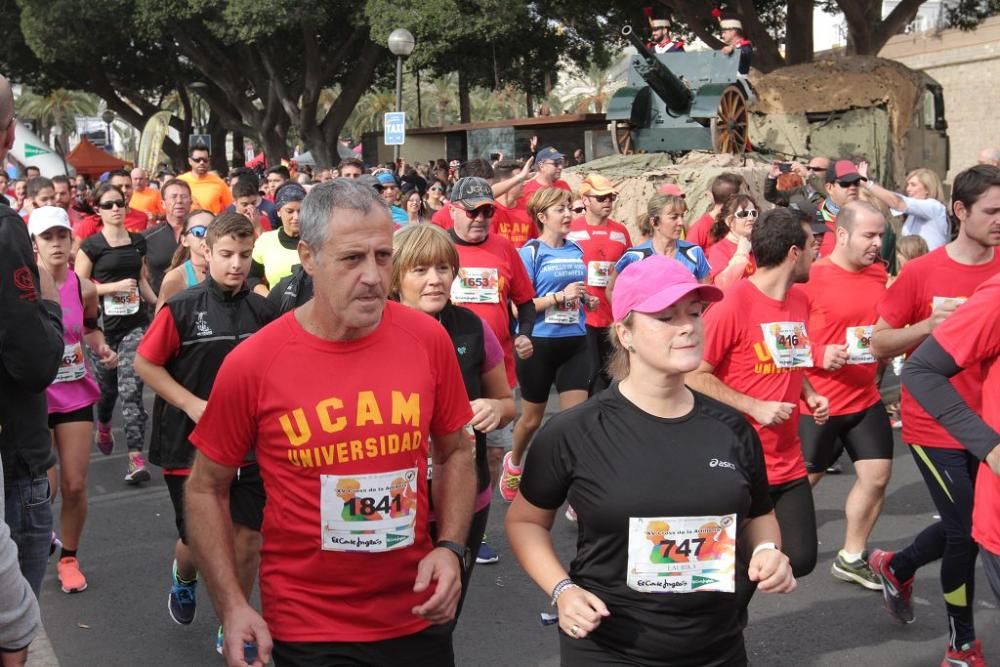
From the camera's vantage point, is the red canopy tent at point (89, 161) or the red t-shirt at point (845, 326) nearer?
the red t-shirt at point (845, 326)

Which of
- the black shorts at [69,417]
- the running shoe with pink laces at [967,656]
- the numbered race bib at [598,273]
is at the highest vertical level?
the numbered race bib at [598,273]

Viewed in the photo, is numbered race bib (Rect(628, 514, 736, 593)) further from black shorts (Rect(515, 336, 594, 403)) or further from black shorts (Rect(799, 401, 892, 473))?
black shorts (Rect(515, 336, 594, 403))

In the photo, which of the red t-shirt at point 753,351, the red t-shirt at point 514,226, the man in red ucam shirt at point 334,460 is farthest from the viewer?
the red t-shirt at point 514,226

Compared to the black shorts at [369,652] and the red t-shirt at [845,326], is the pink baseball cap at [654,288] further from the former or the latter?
the red t-shirt at [845,326]

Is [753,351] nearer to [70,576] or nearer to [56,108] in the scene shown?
[70,576]

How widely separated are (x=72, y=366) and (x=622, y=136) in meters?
11.6

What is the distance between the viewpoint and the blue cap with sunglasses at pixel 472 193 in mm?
6223

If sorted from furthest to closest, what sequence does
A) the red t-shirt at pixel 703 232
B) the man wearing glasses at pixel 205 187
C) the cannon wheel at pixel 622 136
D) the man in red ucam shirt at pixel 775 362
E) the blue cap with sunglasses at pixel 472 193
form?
the cannon wheel at pixel 622 136, the man wearing glasses at pixel 205 187, the red t-shirt at pixel 703 232, the blue cap with sunglasses at pixel 472 193, the man in red ucam shirt at pixel 775 362

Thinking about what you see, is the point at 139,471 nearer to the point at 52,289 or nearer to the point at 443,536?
the point at 52,289

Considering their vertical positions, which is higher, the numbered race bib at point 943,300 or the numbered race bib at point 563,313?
the numbered race bib at point 943,300

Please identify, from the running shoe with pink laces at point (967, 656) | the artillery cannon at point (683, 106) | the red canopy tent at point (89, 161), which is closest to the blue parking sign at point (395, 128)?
the artillery cannon at point (683, 106)

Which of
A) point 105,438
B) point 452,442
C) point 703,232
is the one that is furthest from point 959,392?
point 105,438

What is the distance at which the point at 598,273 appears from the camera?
8.45m

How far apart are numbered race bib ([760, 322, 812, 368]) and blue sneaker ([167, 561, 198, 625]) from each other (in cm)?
278
